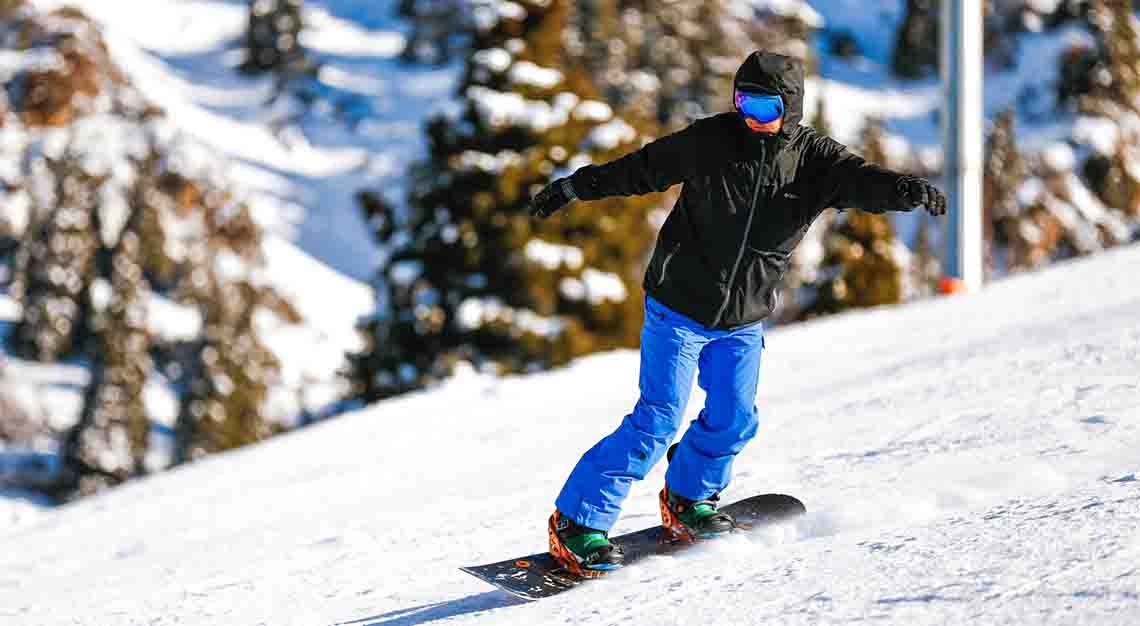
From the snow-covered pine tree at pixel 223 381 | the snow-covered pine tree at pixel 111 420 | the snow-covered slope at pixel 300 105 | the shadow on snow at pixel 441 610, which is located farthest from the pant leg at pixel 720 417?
the snow-covered slope at pixel 300 105

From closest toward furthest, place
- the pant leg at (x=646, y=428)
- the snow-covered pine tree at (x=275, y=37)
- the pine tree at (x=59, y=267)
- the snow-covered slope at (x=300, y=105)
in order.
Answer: the pant leg at (x=646, y=428), the pine tree at (x=59, y=267), the snow-covered slope at (x=300, y=105), the snow-covered pine tree at (x=275, y=37)

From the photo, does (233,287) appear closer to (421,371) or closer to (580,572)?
→ (421,371)

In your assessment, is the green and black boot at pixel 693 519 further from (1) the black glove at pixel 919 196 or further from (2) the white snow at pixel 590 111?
(2) the white snow at pixel 590 111

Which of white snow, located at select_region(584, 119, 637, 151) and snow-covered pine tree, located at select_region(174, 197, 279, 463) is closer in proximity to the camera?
white snow, located at select_region(584, 119, 637, 151)

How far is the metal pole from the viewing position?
1397 centimetres

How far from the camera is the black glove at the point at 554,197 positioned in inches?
180

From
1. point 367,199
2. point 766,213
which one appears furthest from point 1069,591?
point 367,199

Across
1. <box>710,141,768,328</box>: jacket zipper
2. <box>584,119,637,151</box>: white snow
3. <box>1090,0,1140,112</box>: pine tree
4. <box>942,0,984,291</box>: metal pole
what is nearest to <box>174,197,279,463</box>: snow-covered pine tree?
<box>584,119,637,151</box>: white snow

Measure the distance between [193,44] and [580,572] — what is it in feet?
239

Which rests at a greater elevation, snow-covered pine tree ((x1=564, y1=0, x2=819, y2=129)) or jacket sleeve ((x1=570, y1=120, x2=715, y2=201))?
snow-covered pine tree ((x1=564, y1=0, x2=819, y2=129))

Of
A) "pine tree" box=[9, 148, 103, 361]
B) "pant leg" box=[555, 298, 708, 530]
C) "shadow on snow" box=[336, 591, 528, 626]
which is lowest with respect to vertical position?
"pine tree" box=[9, 148, 103, 361]

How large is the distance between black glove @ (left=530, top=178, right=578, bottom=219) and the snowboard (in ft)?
4.15

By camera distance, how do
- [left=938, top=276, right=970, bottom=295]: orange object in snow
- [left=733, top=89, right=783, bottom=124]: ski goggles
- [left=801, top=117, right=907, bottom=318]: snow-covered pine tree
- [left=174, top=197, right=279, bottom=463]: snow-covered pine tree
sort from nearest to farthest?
[left=733, top=89, right=783, bottom=124]: ski goggles < [left=938, top=276, right=970, bottom=295]: orange object in snow < [left=801, top=117, right=907, bottom=318]: snow-covered pine tree < [left=174, top=197, right=279, bottom=463]: snow-covered pine tree

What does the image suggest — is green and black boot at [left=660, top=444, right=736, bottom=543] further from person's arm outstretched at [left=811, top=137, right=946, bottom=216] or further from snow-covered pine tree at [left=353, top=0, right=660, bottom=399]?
snow-covered pine tree at [left=353, top=0, right=660, bottom=399]
